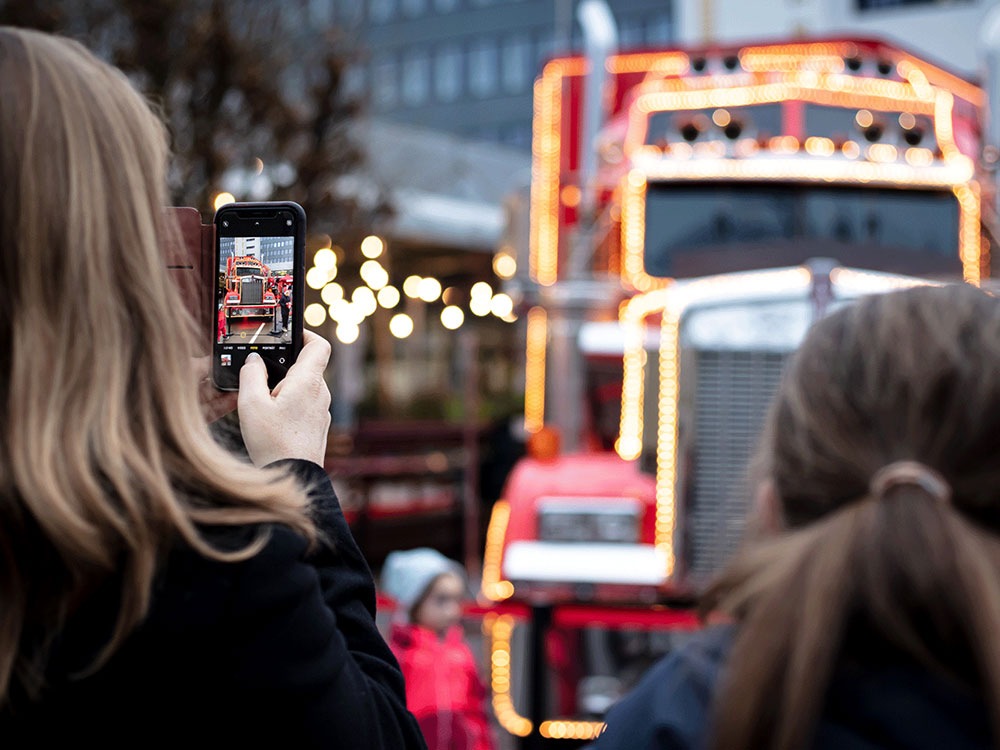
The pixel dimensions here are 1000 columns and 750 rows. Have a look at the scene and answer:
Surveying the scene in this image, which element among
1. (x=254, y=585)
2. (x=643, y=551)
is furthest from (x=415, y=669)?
(x=254, y=585)

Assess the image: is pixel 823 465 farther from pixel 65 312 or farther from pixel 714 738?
pixel 65 312

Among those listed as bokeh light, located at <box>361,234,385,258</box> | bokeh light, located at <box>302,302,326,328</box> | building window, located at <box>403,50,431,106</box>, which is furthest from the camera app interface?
building window, located at <box>403,50,431,106</box>

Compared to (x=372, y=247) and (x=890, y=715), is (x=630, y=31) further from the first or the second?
(x=890, y=715)

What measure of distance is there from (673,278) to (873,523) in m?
5.86

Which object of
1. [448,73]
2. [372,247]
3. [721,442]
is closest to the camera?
[721,442]

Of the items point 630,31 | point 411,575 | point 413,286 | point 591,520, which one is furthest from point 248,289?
point 630,31

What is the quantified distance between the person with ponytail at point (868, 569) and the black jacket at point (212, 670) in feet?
1.08

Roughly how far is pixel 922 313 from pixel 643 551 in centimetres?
445

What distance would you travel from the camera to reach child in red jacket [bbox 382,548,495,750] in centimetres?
445

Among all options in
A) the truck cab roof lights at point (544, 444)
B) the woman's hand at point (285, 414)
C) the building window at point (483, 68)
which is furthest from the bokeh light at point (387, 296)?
the building window at point (483, 68)

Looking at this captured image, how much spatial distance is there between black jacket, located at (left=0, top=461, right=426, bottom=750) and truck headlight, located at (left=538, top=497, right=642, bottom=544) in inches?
174

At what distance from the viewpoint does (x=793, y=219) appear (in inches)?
288

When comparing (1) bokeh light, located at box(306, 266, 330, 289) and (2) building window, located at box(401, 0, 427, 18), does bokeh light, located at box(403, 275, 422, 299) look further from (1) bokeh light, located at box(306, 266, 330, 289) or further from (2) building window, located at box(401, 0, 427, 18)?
(2) building window, located at box(401, 0, 427, 18)

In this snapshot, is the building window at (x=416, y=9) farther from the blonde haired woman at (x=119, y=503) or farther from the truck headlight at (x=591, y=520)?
the blonde haired woman at (x=119, y=503)
